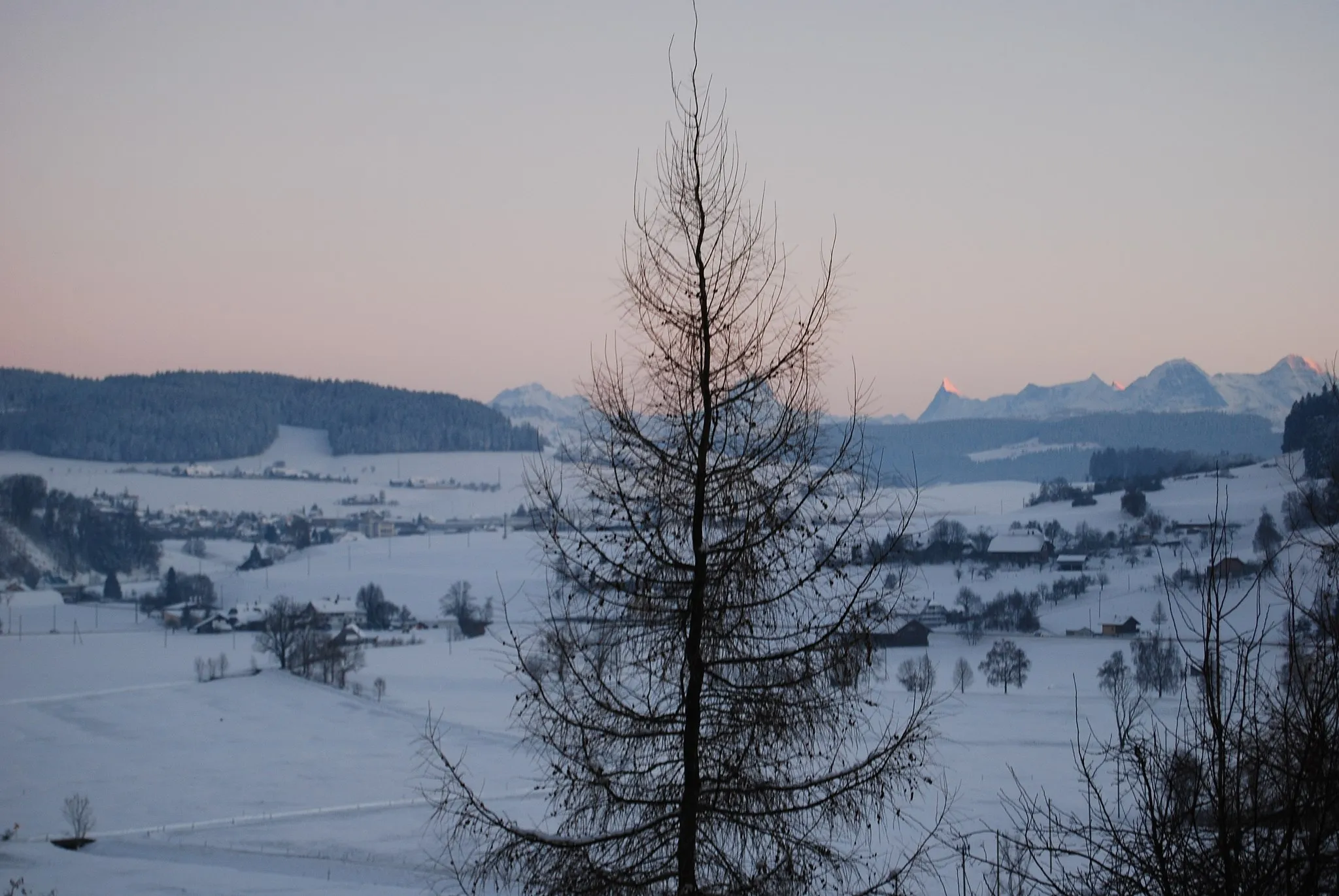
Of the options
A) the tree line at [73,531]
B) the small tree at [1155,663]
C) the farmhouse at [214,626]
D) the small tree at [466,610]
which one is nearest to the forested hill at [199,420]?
the tree line at [73,531]

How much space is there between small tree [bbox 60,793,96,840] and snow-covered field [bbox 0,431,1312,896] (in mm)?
369

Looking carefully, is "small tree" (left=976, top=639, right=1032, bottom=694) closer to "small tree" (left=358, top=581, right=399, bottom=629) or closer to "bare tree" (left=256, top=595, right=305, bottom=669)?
"bare tree" (left=256, top=595, right=305, bottom=669)

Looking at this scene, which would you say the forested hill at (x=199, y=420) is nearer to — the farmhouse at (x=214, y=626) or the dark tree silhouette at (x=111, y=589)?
the dark tree silhouette at (x=111, y=589)

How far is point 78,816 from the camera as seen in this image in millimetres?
26000

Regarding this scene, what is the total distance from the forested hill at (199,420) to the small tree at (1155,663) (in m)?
115

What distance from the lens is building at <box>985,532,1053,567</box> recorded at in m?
72.8

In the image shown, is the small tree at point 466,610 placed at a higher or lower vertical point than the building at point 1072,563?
lower

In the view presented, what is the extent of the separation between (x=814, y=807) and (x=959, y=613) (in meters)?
53.8

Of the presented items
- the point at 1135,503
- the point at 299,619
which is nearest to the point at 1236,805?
the point at 299,619

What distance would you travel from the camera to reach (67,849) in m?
23.3

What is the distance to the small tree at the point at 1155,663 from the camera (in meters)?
36.5

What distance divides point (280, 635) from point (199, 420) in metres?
132

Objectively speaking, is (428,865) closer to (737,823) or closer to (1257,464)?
(737,823)

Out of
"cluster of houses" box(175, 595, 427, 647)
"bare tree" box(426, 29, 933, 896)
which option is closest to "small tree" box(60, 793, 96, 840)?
"bare tree" box(426, 29, 933, 896)
